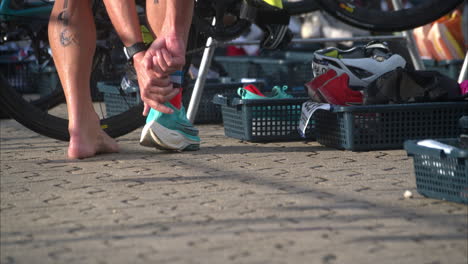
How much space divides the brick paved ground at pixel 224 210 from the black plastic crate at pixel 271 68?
2.60m

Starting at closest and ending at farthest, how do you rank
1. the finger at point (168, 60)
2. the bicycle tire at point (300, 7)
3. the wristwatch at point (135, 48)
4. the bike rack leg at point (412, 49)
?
the finger at point (168, 60)
the wristwatch at point (135, 48)
the bike rack leg at point (412, 49)
the bicycle tire at point (300, 7)

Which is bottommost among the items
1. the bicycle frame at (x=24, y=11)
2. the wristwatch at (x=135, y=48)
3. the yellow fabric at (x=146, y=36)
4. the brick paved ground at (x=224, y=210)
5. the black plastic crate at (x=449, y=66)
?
the brick paved ground at (x=224, y=210)

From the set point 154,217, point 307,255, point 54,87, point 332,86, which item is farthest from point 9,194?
point 54,87

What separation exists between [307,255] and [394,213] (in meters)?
0.59

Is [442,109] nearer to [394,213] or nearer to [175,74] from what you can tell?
[175,74]

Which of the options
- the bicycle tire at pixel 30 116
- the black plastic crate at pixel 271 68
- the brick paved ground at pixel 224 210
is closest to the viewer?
the brick paved ground at pixel 224 210

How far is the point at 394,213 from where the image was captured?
10.2 feet

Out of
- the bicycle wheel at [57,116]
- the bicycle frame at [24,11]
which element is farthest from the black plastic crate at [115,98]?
the bicycle frame at [24,11]

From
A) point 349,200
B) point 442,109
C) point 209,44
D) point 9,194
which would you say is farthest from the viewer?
point 209,44

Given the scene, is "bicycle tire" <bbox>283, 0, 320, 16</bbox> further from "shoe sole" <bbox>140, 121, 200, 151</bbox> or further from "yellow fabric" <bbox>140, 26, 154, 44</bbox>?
"shoe sole" <bbox>140, 121, 200, 151</bbox>

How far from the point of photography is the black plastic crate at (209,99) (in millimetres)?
5895

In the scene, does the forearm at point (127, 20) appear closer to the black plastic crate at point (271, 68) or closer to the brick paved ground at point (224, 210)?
the brick paved ground at point (224, 210)

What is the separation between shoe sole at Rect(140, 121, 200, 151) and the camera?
436cm

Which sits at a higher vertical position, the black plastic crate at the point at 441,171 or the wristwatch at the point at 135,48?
the wristwatch at the point at 135,48
